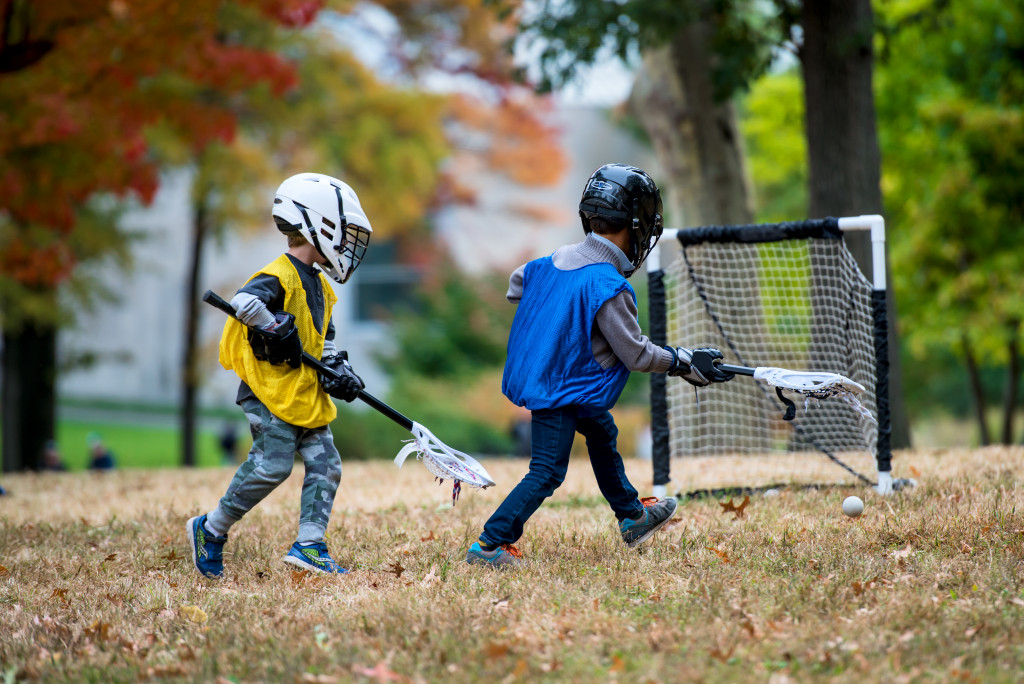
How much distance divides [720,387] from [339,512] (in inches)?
160

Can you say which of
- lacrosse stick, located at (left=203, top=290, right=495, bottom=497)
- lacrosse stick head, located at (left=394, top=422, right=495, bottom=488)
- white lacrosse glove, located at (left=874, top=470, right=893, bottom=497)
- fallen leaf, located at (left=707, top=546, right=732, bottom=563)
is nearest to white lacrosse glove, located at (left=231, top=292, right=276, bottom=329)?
lacrosse stick, located at (left=203, top=290, right=495, bottom=497)

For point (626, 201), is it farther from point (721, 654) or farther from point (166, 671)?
point (166, 671)

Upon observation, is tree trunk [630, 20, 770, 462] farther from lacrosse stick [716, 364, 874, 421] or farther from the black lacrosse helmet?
the black lacrosse helmet

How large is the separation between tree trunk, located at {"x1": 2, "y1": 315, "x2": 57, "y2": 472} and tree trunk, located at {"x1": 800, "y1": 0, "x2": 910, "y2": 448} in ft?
34.9

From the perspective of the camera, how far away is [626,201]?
14.8 ft

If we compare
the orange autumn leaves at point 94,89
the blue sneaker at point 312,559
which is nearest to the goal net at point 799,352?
the blue sneaker at point 312,559

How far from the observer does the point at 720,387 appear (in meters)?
9.05

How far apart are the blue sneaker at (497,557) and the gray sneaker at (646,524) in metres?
0.62

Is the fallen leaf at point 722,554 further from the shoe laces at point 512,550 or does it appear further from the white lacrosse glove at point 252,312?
the white lacrosse glove at point 252,312

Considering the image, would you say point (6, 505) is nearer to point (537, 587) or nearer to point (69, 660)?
point (69, 660)

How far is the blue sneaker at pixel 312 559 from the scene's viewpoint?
461 centimetres

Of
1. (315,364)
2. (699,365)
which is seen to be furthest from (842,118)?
(315,364)

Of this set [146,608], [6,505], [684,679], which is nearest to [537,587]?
[684,679]

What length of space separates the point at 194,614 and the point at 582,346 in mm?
1931
